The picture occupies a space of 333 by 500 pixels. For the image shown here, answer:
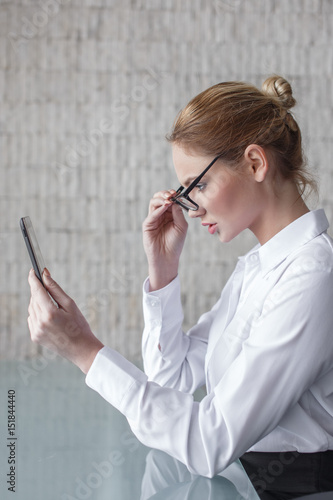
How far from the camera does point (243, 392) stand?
72 cm

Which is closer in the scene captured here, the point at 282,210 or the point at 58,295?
the point at 58,295

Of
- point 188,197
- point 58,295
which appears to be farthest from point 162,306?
point 58,295

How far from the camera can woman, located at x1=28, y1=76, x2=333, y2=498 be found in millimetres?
729

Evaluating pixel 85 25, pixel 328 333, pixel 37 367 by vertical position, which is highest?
pixel 85 25

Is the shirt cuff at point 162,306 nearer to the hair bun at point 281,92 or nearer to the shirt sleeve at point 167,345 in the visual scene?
the shirt sleeve at point 167,345

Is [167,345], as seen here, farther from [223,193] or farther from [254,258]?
[223,193]

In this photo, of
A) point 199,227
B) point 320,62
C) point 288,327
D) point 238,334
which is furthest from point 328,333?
point 320,62

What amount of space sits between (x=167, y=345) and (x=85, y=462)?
0.39 m

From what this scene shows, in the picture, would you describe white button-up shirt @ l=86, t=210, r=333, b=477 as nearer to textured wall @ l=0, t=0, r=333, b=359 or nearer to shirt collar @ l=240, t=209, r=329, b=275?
shirt collar @ l=240, t=209, r=329, b=275

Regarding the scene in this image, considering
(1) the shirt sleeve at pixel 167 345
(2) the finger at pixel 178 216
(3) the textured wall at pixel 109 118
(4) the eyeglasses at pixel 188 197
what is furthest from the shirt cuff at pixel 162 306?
(3) the textured wall at pixel 109 118

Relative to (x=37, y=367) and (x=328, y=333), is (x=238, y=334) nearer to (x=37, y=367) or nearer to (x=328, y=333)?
(x=328, y=333)

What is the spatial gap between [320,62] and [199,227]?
676 mm

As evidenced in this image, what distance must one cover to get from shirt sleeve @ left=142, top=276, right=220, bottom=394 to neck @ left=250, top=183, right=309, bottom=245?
28 cm

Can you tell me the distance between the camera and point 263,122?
37.3 inches
